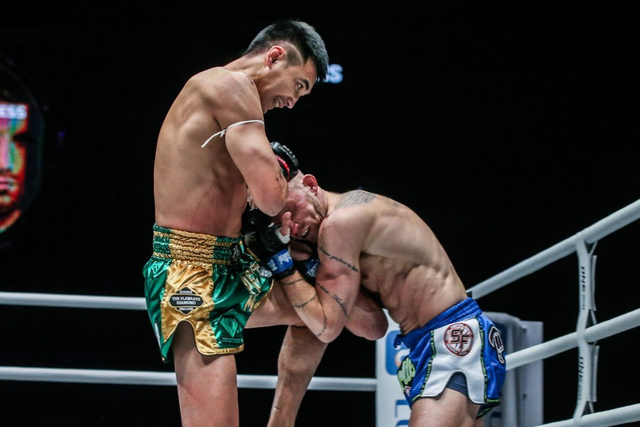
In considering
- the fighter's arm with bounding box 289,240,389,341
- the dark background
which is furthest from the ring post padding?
the dark background

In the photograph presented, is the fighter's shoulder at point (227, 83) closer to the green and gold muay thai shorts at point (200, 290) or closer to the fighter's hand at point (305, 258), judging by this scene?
the green and gold muay thai shorts at point (200, 290)

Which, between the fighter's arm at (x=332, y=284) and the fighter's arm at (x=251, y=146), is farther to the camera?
the fighter's arm at (x=332, y=284)

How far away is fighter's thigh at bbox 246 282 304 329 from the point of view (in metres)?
2.15

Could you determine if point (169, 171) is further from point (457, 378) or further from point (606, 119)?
point (606, 119)

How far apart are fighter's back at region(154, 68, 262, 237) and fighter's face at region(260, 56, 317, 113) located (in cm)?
11

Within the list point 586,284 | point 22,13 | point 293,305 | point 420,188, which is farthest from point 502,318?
point 22,13

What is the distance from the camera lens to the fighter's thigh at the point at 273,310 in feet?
7.07

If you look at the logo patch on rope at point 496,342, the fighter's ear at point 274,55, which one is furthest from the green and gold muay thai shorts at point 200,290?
the logo patch on rope at point 496,342

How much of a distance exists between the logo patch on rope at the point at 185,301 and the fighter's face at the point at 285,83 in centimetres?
51

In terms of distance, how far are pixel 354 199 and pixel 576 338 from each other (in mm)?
758

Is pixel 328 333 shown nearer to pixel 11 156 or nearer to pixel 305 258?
pixel 305 258

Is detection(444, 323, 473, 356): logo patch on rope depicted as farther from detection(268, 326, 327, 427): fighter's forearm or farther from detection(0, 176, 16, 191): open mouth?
detection(0, 176, 16, 191): open mouth

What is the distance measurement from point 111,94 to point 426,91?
83.4 inches

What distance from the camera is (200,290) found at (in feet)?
6.15
